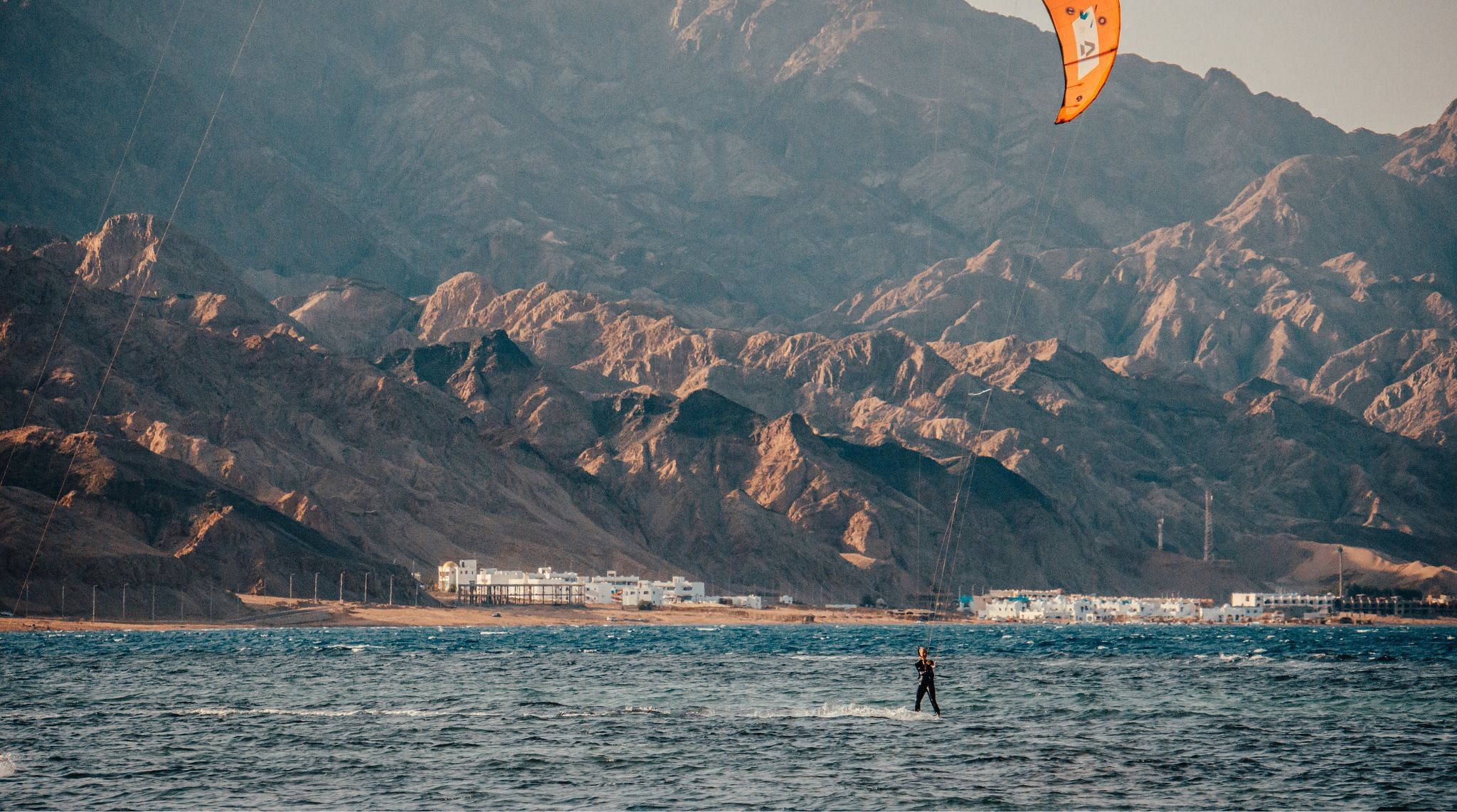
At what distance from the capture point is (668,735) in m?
67.9

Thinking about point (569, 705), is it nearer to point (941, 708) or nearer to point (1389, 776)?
point (941, 708)

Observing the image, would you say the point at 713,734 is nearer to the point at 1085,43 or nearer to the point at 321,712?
the point at 321,712

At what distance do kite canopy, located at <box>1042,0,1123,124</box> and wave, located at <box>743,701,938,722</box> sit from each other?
31529mm

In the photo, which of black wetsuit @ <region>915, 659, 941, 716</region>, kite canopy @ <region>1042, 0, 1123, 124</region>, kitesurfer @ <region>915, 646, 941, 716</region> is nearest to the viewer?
kite canopy @ <region>1042, 0, 1123, 124</region>

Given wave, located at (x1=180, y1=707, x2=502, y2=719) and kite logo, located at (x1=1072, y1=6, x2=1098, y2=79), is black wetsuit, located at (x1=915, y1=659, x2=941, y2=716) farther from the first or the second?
kite logo, located at (x1=1072, y1=6, x2=1098, y2=79)

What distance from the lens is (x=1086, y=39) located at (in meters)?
49.1

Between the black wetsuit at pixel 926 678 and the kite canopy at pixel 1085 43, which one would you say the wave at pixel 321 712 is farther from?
the kite canopy at pixel 1085 43

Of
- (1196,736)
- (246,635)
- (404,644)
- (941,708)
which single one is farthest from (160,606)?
(1196,736)

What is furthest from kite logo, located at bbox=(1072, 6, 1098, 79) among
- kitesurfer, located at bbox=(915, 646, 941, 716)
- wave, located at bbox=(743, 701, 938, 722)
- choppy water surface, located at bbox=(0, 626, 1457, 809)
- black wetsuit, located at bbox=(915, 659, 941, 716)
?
wave, located at bbox=(743, 701, 938, 722)

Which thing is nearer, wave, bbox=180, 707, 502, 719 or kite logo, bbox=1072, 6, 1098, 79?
kite logo, bbox=1072, 6, 1098, 79

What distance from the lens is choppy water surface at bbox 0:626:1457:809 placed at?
52.6m

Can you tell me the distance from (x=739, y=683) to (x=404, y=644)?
206ft

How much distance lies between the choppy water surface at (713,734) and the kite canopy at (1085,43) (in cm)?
1980

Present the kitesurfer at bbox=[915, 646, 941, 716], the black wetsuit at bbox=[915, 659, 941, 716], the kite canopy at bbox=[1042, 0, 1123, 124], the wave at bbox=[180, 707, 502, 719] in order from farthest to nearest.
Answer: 1. the wave at bbox=[180, 707, 502, 719]
2. the black wetsuit at bbox=[915, 659, 941, 716]
3. the kitesurfer at bbox=[915, 646, 941, 716]
4. the kite canopy at bbox=[1042, 0, 1123, 124]
